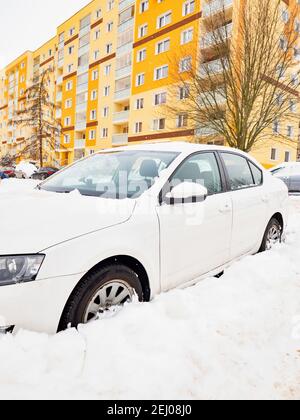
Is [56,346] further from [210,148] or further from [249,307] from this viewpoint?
[210,148]

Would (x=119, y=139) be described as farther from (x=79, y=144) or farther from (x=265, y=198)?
(x=265, y=198)

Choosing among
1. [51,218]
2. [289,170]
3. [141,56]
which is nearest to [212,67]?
[289,170]

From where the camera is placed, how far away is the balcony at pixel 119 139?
3025cm

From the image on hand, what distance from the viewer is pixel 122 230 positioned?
7.25ft

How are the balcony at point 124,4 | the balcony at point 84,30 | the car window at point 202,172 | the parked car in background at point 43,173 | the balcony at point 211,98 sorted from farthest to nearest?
1. the balcony at point 84,30
2. the balcony at point 124,4
3. the parked car in background at point 43,173
4. the balcony at point 211,98
5. the car window at point 202,172

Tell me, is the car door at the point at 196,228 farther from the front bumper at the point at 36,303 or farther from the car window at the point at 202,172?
the front bumper at the point at 36,303

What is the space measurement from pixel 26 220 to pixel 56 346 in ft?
2.72

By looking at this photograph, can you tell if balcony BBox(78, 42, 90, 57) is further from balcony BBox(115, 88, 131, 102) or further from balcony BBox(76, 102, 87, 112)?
balcony BBox(115, 88, 131, 102)

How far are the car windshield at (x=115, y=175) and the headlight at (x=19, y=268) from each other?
3.15 ft

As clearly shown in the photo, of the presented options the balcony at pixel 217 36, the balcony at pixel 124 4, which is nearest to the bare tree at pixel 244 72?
the balcony at pixel 217 36

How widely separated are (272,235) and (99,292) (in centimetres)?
305

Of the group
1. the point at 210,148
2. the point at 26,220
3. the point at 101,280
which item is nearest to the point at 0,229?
the point at 26,220

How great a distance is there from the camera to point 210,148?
3453 mm
